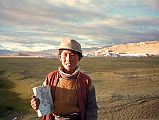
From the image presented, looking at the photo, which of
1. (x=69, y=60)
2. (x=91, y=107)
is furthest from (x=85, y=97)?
(x=69, y=60)

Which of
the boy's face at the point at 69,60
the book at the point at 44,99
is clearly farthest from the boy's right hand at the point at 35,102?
the boy's face at the point at 69,60

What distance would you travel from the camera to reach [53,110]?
361cm

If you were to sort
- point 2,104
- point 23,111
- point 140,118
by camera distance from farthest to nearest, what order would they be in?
1. point 2,104
2. point 23,111
3. point 140,118

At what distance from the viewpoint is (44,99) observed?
350cm

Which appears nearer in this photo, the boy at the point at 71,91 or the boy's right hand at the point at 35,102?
the boy's right hand at the point at 35,102

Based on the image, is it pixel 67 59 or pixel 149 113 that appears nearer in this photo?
pixel 67 59

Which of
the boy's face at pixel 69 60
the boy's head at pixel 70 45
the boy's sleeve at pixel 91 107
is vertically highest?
the boy's head at pixel 70 45

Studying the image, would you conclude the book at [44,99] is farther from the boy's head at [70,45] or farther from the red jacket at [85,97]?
the boy's head at [70,45]

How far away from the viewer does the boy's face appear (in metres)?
3.64

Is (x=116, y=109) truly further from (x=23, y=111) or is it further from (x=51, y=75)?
(x=51, y=75)

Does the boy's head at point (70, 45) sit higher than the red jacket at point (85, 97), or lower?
higher

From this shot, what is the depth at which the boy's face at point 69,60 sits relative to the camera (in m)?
3.64

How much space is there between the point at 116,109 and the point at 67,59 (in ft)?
30.8

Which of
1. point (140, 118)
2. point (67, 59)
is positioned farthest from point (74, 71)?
point (140, 118)
